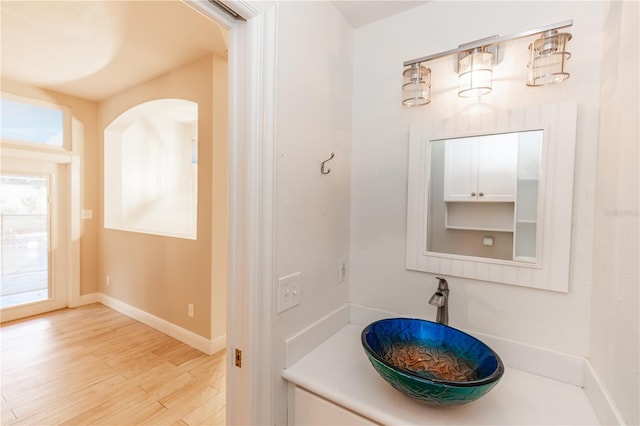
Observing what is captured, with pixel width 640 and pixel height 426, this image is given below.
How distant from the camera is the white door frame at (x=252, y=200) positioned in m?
0.93

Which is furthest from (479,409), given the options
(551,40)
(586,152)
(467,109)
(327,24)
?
(327,24)

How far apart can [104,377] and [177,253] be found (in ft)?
3.45

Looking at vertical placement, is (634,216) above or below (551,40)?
below

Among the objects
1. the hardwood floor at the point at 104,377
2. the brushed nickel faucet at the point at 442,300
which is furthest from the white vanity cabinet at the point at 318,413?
the hardwood floor at the point at 104,377

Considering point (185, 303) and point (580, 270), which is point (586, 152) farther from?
point (185, 303)

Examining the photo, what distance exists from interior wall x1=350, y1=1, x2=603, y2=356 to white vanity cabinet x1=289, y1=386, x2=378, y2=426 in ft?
1.80

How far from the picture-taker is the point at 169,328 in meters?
2.76

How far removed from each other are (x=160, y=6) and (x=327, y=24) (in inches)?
48.7

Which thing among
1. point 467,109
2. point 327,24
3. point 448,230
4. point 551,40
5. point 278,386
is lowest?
point 278,386

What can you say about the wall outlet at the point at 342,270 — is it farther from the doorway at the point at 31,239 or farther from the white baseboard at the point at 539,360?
the doorway at the point at 31,239

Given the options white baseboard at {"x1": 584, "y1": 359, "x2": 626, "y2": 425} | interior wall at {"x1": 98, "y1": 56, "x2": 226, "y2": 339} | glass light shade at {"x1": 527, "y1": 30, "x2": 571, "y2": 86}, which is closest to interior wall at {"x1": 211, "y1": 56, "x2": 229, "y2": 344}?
interior wall at {"x1": 98, "y1": 56, "x2": 226, "y2": 339}

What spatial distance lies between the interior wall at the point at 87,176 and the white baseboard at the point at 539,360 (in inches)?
171

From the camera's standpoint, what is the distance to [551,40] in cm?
94

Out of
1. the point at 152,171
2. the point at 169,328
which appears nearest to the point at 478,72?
the point at 169,328
